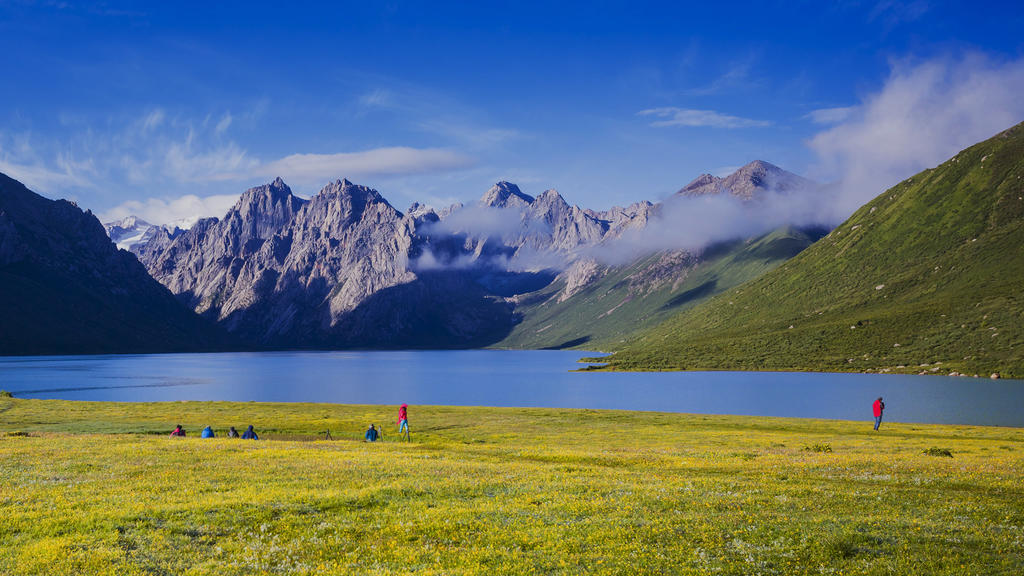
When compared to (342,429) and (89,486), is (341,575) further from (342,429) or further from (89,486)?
(342,429)

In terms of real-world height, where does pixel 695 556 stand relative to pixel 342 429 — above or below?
above

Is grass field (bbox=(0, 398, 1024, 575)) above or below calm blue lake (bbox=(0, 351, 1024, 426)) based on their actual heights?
above

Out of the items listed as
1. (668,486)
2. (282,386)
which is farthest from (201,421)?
(282,386)

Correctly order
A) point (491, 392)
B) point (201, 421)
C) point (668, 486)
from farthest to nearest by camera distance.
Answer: point (491, 392) → point (201, 421) → point (668, 486)

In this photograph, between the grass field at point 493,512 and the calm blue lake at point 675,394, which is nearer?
the grass field at point 493,512

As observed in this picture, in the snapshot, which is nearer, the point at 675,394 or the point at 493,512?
the point at 493,512

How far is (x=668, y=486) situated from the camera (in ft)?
97.6

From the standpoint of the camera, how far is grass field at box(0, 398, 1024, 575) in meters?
18.6

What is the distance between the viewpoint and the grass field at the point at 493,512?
18641mm

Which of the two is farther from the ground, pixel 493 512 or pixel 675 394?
pixel 493 512

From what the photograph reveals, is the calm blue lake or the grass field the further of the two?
the calm blue lake

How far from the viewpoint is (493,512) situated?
2462 cm

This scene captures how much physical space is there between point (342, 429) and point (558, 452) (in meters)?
37.1

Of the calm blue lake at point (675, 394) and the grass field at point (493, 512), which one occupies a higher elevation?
the grass field at point (493, 512)
